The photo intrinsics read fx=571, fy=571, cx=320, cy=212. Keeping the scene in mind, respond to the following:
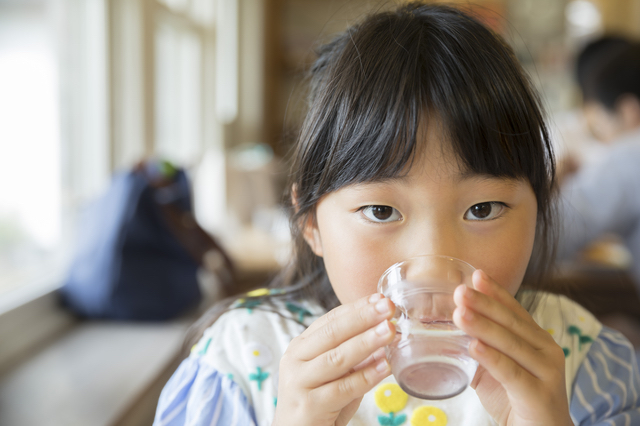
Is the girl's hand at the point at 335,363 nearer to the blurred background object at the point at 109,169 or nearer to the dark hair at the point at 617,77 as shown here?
the blurred background object at the point at 109,169

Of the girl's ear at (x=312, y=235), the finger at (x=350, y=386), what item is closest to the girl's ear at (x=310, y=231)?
the girl's ear at (x=312, y=235)

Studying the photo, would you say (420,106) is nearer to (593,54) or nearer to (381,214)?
(381,214)

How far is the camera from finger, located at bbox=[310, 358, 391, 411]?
0.57 metres

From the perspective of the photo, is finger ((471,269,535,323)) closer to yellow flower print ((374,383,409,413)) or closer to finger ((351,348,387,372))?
finger ((351,348,387,372))

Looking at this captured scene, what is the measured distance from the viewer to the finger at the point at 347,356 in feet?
1.77

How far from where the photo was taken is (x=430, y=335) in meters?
0.53

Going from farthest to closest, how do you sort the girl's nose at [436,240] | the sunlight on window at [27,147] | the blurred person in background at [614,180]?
the blurred person in background at [614,180] → the sunlight on window at [27,147] → the girl's nose at [436,240]

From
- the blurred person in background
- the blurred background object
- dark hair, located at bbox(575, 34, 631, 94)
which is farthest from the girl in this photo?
dark hair, located at bbox(575, 34, 631, 94)

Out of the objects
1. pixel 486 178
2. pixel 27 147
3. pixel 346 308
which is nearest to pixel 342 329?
pixel 346 308

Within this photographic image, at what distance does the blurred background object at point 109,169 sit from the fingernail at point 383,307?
46 cm

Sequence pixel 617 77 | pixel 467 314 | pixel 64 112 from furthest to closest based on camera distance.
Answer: pixel 617 77 < pixel 64 112 < pixel 467 314

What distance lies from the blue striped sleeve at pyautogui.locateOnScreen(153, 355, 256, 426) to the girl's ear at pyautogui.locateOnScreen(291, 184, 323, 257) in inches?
8.8

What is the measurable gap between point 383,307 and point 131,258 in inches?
47.3

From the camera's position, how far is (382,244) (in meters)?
0.65
